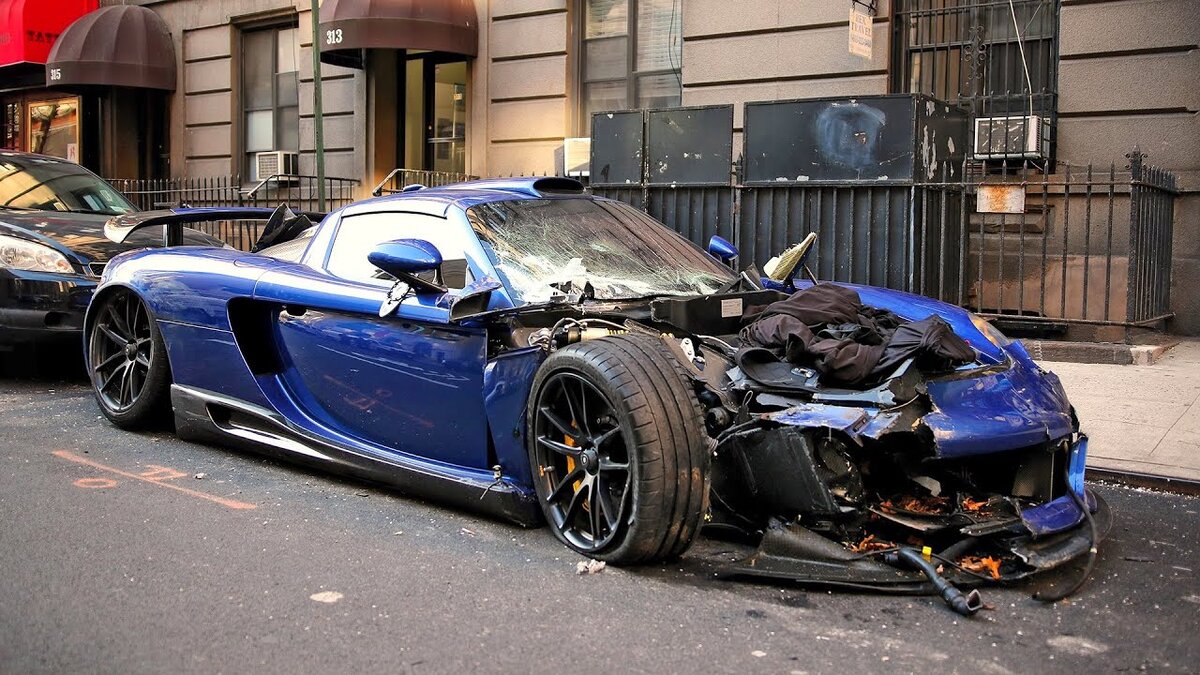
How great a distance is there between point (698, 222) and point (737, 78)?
4.15 meters

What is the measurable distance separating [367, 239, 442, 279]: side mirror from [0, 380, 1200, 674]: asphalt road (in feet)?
3.33

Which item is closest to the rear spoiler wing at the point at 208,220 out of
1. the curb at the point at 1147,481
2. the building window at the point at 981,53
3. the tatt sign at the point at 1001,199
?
the curb at the point at 1147,481

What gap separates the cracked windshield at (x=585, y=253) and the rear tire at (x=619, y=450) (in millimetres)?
533

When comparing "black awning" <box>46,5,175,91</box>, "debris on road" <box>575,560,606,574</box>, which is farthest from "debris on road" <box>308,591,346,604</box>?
"black awning" <box>46,5,175,91</box>

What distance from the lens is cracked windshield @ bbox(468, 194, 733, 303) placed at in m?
4.81

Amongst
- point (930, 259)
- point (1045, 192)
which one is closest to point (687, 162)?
point (930, 259)

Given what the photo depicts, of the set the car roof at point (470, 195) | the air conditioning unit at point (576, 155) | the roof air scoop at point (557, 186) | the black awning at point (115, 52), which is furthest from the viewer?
the black awning at point (115, 52)

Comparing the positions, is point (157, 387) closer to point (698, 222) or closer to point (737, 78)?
point (698, 222)

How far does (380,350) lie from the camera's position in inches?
193

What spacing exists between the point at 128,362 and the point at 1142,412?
5795 mm

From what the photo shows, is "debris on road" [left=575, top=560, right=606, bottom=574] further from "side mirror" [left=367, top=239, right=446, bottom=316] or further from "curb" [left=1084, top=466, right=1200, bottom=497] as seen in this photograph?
"curb" [left=1084, top=466, right=1200, bottom=497]

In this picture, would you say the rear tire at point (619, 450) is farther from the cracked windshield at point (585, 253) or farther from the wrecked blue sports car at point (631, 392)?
the cracked windshield at point (585, 253)

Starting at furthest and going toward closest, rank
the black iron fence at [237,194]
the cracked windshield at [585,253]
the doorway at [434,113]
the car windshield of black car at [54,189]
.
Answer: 1. the doorway at [434,113]
2. the black iron fence at [237,194]
3. the car windshield of black car at [54,189]
4. the cracked windshield at [585,253]

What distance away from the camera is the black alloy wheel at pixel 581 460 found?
13.4 ft
